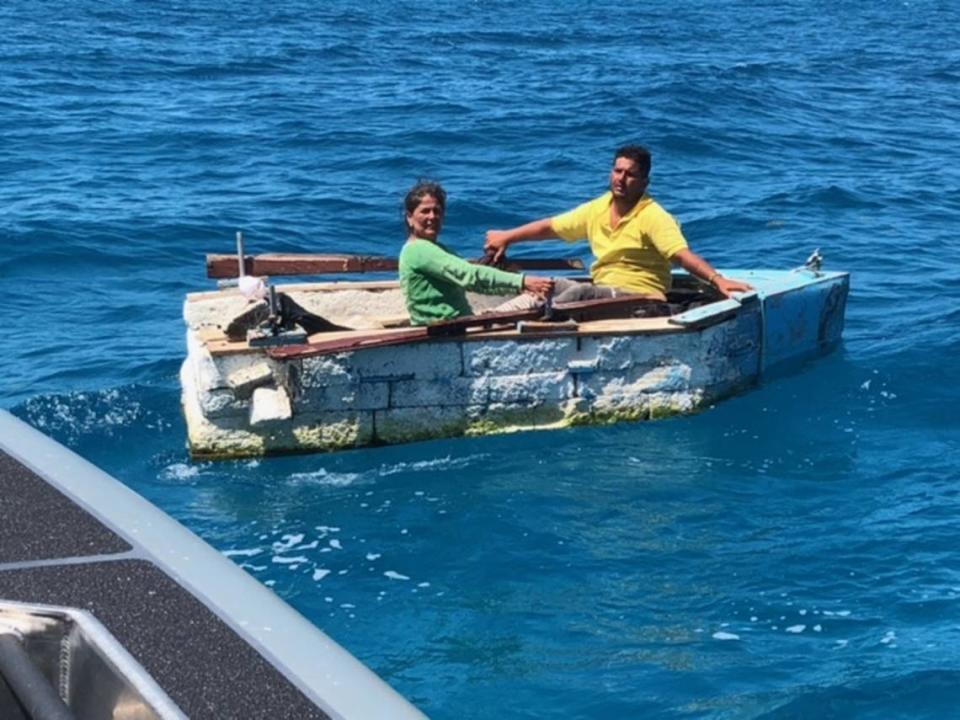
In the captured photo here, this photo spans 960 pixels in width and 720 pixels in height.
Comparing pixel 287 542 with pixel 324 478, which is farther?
pixel 324 478

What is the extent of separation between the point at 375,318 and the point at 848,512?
3168mm

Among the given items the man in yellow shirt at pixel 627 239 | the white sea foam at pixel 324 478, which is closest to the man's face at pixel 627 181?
the man in yellow shirt at pixel 627 239

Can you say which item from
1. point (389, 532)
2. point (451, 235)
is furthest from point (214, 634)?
point (451, 235)

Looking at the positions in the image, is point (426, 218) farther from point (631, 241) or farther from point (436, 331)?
point (631, 241)

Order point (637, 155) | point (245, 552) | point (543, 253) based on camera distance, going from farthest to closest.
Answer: point (543, 253), point (637, 155), point (245, 552)

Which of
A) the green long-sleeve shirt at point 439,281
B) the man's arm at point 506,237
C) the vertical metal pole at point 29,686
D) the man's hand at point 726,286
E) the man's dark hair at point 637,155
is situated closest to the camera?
the vertical metal pole at point 29,686

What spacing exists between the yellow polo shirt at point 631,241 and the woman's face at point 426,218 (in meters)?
1.23

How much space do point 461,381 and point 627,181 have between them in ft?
5.38

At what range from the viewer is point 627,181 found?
9664 mm

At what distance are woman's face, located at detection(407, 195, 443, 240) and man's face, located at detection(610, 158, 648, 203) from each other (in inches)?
46.7

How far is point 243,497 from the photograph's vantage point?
8492 mm

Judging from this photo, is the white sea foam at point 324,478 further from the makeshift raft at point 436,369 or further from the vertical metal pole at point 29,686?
the vertical metal pole at point 29,686

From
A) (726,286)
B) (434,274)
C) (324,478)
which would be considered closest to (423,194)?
(434,274)

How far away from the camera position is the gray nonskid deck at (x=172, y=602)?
2422mm
